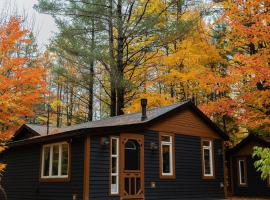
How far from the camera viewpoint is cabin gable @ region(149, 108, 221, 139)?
14.9m

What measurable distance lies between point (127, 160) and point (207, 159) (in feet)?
13.8

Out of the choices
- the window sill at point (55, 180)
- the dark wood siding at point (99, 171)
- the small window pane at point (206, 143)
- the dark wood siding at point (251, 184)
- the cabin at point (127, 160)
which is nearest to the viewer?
the dark wood siding at point (99, 171)

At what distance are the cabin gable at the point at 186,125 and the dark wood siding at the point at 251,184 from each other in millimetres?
3544

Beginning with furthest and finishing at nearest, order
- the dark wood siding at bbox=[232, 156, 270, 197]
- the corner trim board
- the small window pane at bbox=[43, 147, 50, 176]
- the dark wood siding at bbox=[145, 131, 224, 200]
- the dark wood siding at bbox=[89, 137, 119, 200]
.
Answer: the dark wood siding at bbox=[232, 156, 270, 197], the small window pane at bbox=[43, 147, 50, 176], the dark wood siding at bbox=[145, 131, 224, 200], the dark wood siding at bbox=[89, 137, 119, 200], the corner trim board

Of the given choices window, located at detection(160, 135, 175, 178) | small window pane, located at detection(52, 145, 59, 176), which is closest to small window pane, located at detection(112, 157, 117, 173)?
small window pane, located at detection(52, 145, 59, 176)

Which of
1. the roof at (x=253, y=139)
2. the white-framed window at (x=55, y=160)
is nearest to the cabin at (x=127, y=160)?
the white-framed window at (x=55, y=160)

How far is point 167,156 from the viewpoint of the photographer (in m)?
15.0

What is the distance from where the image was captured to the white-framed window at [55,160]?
13.4 m

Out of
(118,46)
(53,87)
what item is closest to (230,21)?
(118,46)

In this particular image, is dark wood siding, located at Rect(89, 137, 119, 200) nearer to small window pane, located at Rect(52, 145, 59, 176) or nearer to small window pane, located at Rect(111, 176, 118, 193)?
small window pane, located at Rect(111, 176, 118, 193)

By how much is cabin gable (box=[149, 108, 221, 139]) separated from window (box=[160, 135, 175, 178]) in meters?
0.36

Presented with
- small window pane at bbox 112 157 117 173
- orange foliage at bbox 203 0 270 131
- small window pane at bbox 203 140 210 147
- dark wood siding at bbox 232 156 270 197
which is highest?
orange foliage at bbox 203 0 270 131

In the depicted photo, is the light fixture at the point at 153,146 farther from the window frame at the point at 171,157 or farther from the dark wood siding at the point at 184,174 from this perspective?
the window frame at the point at 171,157

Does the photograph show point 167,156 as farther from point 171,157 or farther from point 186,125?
point 186,125
